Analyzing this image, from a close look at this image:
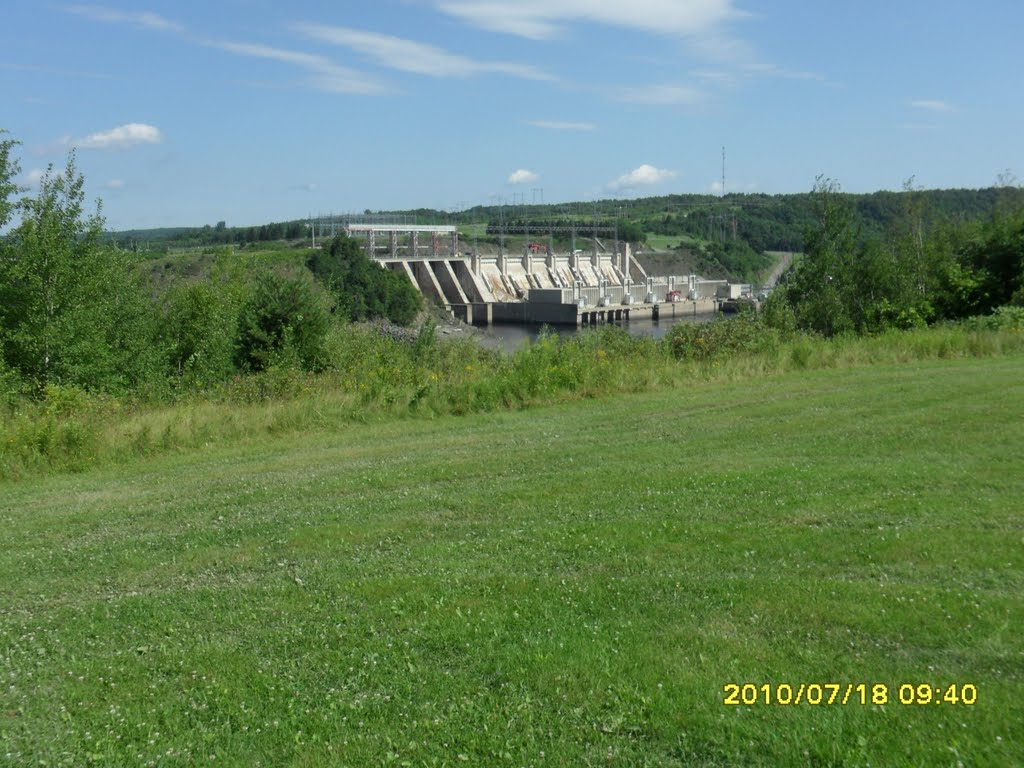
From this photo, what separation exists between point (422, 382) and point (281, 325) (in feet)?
21.3

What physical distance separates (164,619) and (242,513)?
2799mm

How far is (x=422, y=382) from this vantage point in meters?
15.9

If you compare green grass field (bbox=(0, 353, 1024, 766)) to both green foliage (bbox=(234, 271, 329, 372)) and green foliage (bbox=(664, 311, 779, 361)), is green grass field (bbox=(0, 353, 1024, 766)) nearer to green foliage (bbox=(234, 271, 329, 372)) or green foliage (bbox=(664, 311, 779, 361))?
green foliage (bbox=(664, 311, 779, 361))

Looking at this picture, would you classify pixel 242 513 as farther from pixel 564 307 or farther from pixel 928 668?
pixel 564 307

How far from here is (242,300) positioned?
23.6 metres

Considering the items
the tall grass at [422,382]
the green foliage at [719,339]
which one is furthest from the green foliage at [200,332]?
the green foliage at [719,339]

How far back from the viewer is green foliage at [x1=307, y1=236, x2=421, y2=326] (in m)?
77.3

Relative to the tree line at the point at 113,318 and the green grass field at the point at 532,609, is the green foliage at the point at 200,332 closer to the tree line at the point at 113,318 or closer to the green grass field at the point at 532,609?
the tree line at the point at 113,318

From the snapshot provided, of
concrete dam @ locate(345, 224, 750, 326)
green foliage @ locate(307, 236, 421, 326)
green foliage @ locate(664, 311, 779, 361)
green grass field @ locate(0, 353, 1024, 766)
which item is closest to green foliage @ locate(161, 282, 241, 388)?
green foliage @ locate(664, 311, 779, 361)

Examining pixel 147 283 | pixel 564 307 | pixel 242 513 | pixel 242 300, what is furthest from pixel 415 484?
pixel 564 307

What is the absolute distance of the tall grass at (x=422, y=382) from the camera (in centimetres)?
1216

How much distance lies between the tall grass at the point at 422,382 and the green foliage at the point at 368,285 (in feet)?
178

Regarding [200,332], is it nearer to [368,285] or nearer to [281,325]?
[281,325]

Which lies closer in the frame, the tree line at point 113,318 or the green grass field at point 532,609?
the green grass field at point 532,609
